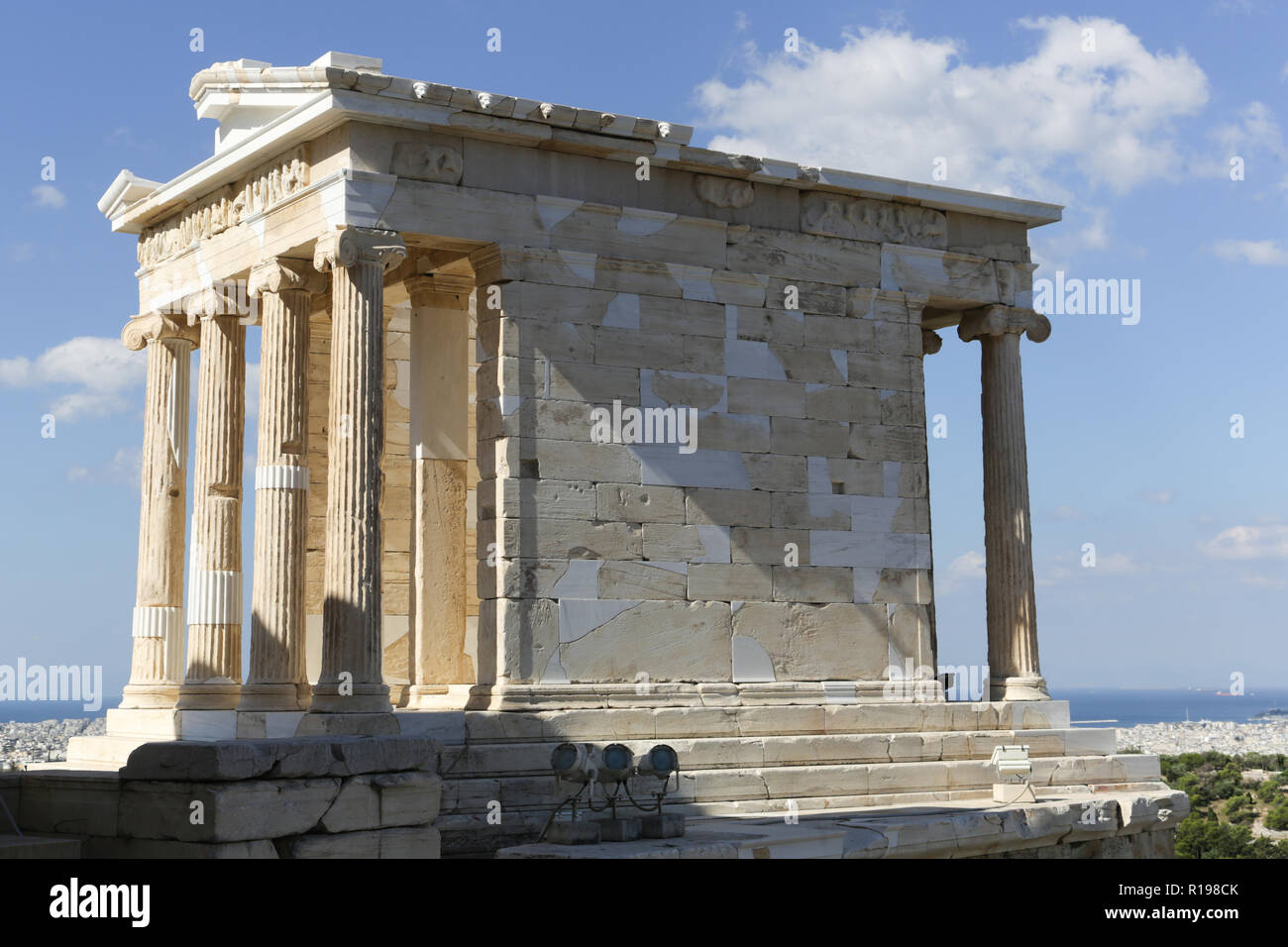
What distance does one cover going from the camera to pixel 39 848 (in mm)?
12961

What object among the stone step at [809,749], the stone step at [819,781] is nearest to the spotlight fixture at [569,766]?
the stone step at [819,781]

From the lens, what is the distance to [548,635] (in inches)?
779

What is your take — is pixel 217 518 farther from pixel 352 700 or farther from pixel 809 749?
pixel 809 749

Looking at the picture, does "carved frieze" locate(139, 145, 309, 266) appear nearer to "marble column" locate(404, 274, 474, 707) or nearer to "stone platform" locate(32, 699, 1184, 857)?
"marble column" locate(404, 274, 474, 707)

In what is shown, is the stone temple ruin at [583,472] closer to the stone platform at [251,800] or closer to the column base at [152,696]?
the column base at [152,696]

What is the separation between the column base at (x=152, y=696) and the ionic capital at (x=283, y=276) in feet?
19.0

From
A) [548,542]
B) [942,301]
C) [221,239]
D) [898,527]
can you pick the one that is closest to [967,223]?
[942,301]

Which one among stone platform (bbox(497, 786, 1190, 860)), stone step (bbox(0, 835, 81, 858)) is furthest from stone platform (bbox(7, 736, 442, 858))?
stone platform (bbox(497, 786, 1190, 860))

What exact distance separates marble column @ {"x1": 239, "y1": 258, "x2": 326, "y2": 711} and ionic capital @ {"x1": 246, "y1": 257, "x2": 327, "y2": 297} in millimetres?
12

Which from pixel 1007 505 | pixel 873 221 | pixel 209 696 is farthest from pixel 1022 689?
pixel 209 696

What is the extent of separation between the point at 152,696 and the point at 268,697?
3.45 meters

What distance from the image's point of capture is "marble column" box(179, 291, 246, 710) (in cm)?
2214

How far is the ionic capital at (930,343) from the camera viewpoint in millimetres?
25703
